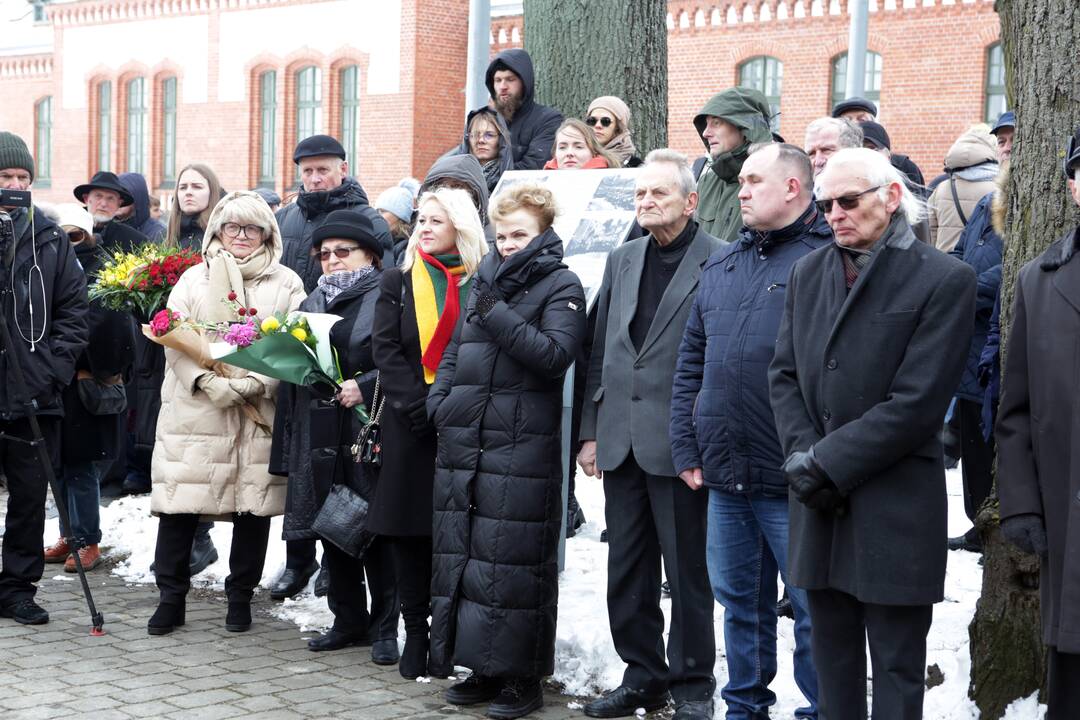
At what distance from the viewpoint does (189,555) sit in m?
6.61

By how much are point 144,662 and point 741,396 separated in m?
2.92

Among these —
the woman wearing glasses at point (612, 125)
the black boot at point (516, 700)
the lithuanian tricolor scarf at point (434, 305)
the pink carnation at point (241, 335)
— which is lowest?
the black boot at point (516, 700)

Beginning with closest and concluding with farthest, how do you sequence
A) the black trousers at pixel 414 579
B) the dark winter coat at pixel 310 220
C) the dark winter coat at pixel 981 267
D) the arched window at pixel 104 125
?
the black trousers at pixel 414 579
the dark winter coat at pixel 981 267
the dark winter coat at pixel 310 220
the arched window at pixel 104 125

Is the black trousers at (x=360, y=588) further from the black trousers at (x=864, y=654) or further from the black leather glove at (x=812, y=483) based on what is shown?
the black leather glove at (x=812, y=483)

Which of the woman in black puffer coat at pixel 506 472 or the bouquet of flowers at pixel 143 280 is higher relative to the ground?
the bouquet of flowers at pixel 143 280

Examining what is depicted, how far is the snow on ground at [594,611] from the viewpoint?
16.9 feet

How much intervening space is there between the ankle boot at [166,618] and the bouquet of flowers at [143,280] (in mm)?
1427

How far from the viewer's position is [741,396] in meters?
4.80

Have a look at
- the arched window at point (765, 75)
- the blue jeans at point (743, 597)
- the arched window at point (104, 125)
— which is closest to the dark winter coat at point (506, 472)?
the blue jeans at point (743, 597)

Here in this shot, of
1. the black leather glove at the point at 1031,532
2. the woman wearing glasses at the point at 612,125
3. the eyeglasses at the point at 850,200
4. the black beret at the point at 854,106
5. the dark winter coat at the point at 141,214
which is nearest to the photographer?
the black leather glove at the point at 1031,532

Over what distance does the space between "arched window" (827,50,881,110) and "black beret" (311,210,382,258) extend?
17.6 metres

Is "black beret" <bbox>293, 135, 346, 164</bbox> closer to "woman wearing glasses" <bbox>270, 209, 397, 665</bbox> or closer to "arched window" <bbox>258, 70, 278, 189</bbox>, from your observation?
"woman wearing glasses" <bbox>270, 209, 397, 665</bbox>

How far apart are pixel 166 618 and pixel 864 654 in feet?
11.6

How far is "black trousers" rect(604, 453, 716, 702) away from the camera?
5.25 meters
